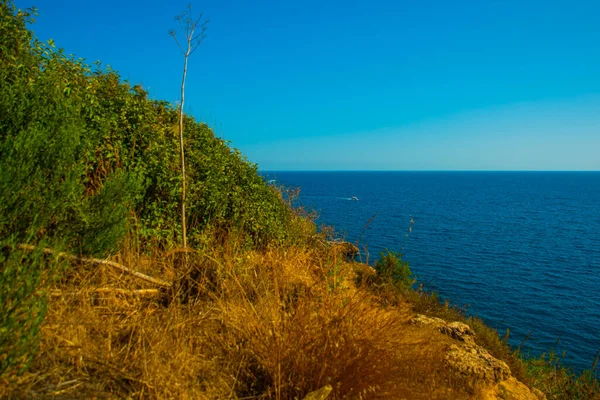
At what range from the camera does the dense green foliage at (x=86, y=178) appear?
12.1 feet

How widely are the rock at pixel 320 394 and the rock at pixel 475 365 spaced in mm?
2681

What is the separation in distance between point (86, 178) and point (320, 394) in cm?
498

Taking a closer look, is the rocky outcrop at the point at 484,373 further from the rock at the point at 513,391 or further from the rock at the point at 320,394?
the rock at the point at 320,394

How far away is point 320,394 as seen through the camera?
338 centimetres

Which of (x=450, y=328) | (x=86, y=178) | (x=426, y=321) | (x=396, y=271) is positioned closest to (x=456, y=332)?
(x=450, y=328)

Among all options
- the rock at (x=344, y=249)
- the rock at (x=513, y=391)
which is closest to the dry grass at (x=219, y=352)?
the rock at (x=513, y=391)

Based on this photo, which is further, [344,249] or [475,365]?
[344,249]

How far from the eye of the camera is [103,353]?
3436 mm

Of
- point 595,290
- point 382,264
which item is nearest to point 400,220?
point 595,290

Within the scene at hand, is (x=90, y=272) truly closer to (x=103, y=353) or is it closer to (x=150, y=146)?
(x=103, y=353)

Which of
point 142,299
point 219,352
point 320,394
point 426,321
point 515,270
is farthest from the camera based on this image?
point 515,270

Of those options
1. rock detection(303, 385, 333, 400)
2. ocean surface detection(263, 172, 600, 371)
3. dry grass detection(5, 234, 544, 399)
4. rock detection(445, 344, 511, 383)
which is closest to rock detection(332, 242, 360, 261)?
ocean surface detection(263, 172, 600, 371)

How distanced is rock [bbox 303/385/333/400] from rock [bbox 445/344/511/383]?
268 centimetres

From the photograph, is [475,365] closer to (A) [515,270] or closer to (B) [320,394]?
(B) [320,394]
